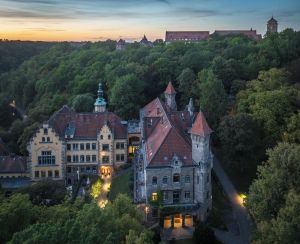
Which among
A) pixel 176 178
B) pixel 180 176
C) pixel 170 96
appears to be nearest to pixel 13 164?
pixel 176 178

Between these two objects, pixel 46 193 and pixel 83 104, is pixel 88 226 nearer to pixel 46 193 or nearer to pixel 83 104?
pixel 46 193

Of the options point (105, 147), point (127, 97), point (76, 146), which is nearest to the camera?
point (76, 146)

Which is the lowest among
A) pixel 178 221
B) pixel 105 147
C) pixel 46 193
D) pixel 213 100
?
pixel 178 221

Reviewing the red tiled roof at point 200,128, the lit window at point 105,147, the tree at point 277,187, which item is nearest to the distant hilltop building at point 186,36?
the lit window at point 105,147

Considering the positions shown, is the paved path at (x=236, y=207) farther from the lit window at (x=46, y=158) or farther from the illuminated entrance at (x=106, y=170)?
the lit window at (x=46, y=158)

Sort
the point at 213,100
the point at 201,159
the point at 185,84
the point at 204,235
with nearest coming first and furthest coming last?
the point at 204,235, the point at 201,159, the point at 213,100, the point at 185,84

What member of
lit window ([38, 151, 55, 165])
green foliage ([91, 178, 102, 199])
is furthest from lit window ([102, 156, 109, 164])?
green foliage ([91, 178, 102, 199])

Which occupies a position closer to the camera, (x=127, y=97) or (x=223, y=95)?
(x=223, y=95)
